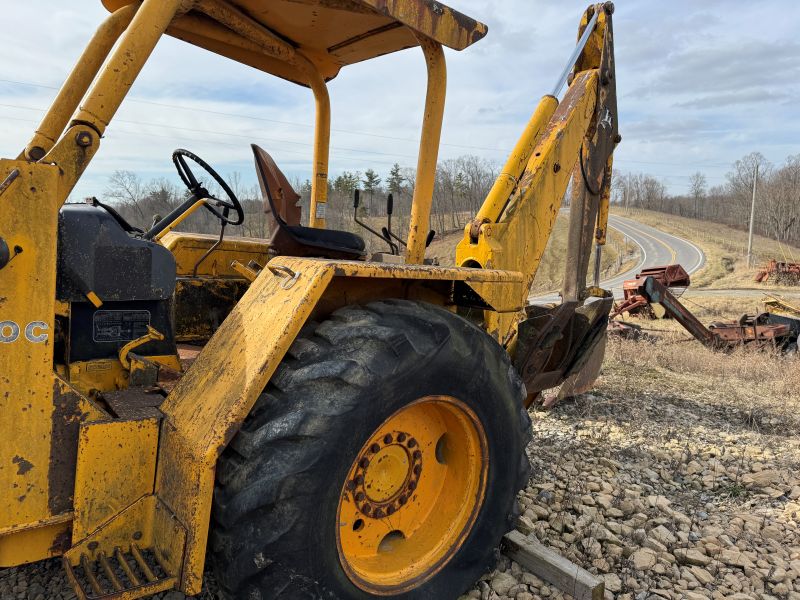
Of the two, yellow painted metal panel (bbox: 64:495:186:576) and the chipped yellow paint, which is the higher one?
the chipped yellow paint

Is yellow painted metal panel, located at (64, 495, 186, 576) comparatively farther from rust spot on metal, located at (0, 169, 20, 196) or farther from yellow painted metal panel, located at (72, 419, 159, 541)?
rust spot on metal, located at (0, 169, 20, 196)

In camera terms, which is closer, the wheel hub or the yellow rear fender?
the yellow rear fender

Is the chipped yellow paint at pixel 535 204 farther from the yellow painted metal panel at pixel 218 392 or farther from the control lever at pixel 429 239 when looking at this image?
the yellow painted metal panel at pixel 218 392

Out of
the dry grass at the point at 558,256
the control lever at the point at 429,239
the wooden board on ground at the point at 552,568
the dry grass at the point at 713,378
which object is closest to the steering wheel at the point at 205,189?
the control lever at the point at 429,239

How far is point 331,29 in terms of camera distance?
2.93 metres

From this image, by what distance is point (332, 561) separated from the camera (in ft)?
6.30

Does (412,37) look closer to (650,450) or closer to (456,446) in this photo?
(456,446)

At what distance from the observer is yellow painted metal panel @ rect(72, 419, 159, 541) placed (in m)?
1.85

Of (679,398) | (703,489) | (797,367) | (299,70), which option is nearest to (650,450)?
(703,489)

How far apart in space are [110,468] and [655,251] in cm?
5148

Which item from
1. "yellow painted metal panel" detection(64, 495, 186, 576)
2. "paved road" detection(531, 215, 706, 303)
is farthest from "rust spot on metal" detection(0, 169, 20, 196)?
"paved road" detection(531, 215, 706, 303)

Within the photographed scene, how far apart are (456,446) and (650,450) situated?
2399 mm

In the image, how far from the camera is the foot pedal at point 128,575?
1.75 meters

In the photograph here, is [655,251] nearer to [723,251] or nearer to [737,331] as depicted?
[723,251]
